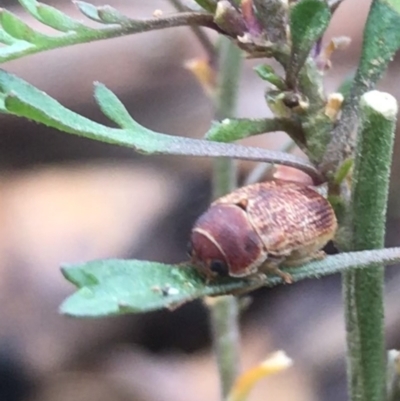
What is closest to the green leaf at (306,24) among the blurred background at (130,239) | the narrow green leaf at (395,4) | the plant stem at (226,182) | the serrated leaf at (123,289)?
the narrow green leaf at (395,4)

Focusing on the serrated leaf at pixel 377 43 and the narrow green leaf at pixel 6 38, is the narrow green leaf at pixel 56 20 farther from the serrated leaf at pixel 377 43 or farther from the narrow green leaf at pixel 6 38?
the serrated leaf at pixel 377 43

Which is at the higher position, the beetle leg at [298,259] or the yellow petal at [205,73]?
the yellow petal at [205,73]

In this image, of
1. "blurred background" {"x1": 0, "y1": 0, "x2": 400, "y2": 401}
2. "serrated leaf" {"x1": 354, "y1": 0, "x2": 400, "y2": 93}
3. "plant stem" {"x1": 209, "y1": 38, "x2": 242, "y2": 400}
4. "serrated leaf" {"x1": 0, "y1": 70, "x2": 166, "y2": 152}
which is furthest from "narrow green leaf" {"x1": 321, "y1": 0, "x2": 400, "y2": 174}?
"blurred background" {"x1": 0, "y1": 0, "x2": 400, "y2": 401}

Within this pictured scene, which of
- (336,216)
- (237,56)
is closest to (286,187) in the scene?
(336,216)

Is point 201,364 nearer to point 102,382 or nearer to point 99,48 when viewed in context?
point 102,382

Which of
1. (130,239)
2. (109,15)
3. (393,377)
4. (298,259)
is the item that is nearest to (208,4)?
(109,15)

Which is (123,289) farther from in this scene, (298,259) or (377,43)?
(377,43)

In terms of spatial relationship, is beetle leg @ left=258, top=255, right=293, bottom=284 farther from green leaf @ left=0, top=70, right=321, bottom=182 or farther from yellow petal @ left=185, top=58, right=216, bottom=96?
yellow petal @ left=185, top=58, right=216, bottom=96

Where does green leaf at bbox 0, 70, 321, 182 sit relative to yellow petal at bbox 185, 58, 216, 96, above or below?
below
